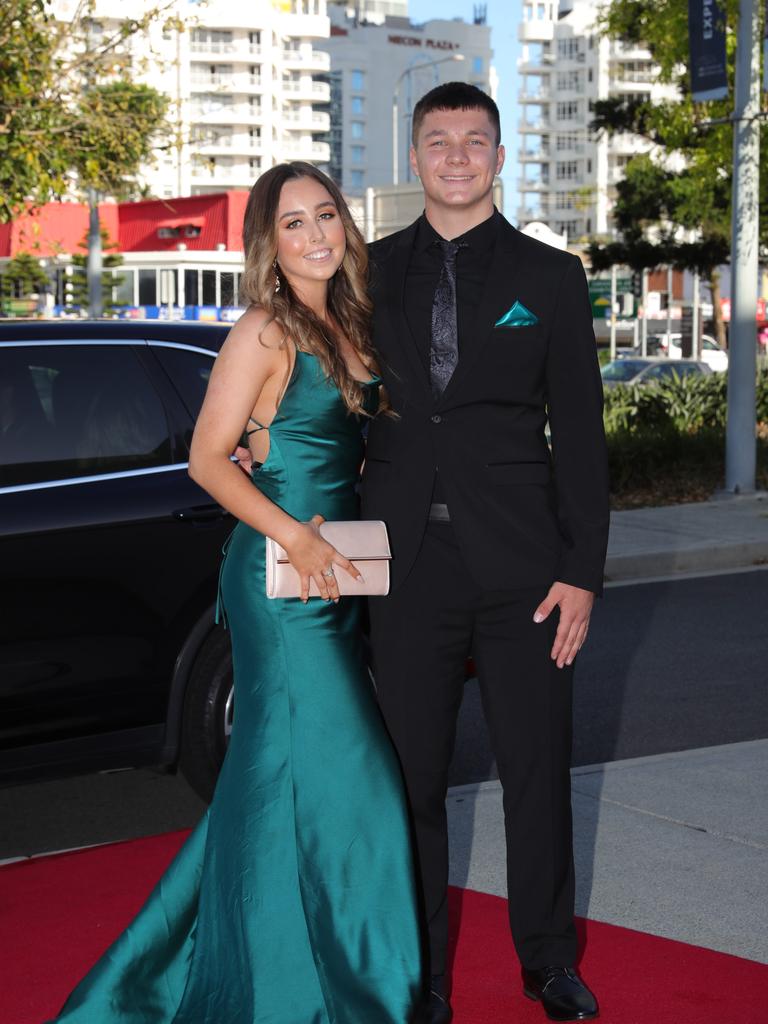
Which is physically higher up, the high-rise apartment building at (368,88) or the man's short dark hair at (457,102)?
the high-rise apartment building at (368,88)

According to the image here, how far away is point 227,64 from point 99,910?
122095mm

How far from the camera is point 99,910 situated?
439cm

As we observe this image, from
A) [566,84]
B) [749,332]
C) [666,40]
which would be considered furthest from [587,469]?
[566,84]

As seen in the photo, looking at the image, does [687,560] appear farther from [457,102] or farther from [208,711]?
[457,102]

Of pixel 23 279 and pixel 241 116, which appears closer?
pixel 23 279

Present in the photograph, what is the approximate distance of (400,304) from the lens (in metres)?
3.46

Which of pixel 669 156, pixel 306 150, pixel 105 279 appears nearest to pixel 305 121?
pixel 306 150

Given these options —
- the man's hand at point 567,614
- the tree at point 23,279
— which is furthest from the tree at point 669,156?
the tree at point 23,279

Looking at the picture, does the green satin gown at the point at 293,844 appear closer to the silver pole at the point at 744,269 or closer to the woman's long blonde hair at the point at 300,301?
the woman's long blonde hair at the point at 300,301

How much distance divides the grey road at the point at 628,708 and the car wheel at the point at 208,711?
0.41 metres

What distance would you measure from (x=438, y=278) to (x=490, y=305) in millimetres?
164

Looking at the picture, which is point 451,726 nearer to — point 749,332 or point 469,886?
point 469,886

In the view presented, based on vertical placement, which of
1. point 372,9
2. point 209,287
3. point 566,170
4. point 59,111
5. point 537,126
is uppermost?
point 372,9

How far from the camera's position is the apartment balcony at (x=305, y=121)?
129m
